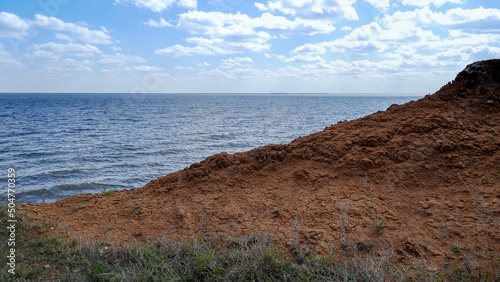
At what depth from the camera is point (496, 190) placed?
192 inches

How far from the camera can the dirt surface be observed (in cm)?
444

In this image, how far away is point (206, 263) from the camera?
4023mm

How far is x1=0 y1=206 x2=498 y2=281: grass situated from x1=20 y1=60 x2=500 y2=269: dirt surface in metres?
0.26

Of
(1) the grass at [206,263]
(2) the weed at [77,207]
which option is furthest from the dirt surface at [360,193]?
(1) the grass at [206,263]

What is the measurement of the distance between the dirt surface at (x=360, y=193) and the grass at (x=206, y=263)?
0.85 feet

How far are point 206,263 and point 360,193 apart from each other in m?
2.88

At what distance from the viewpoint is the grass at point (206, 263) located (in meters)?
3.73

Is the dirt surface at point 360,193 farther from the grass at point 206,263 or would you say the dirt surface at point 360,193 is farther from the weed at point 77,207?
the grass at point 206,263

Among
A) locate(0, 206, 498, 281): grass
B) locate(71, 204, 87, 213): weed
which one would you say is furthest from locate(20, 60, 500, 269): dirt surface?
locate(0, 206, 498, 281): grass

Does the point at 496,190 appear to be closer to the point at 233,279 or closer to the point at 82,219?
the point at 233,279

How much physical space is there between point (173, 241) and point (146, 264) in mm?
711

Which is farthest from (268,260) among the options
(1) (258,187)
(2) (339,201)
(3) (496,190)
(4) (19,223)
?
(4) (19,223)

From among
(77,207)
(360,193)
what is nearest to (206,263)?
(360,193)

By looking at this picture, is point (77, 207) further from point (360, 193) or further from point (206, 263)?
point (360, 193)
